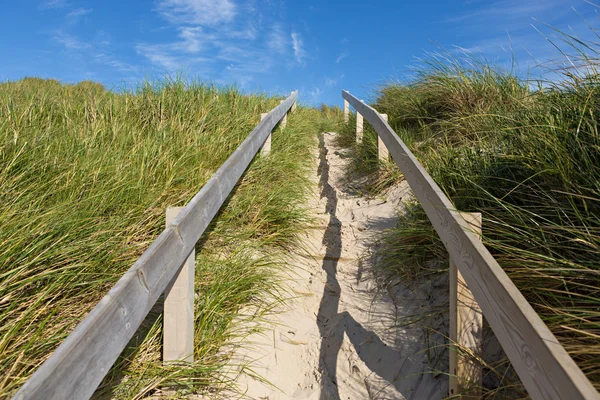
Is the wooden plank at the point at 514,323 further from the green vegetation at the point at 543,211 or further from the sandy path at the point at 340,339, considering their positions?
the sandy path at the point at 340,339

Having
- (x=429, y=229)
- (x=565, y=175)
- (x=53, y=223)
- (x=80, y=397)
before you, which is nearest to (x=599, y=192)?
(x=565, y=175)

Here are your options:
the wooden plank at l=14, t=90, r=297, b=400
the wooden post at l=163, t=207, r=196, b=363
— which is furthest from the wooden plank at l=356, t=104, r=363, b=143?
the wooden post at l=163, t=207, r=196, b=363

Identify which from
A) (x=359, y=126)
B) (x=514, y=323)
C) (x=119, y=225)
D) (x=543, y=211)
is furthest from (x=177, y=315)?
(x=359, y=126)

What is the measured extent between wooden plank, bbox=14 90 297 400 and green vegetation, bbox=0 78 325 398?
0.63m

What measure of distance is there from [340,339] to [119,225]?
175 centimetres

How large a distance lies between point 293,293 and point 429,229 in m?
1.20

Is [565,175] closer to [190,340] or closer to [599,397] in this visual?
[599,397]

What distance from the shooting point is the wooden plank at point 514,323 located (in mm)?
1382

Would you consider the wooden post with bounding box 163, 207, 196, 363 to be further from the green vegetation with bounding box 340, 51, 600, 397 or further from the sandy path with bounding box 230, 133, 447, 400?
the green vegetation with bounding box 340, 51, 600, 397

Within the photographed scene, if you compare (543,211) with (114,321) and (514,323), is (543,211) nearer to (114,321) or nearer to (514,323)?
(514,323)

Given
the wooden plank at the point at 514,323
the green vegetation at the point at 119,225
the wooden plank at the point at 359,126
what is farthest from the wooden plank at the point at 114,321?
the wooden plank at the point at 359,126

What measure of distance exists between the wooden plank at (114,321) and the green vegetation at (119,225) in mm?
627

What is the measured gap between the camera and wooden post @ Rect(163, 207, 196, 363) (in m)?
2.55

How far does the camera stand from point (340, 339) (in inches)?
133
